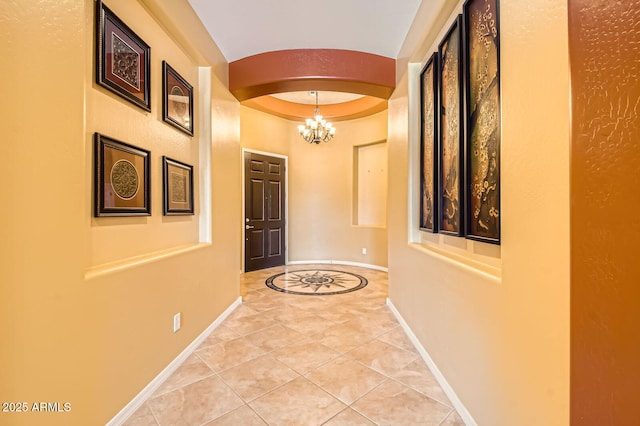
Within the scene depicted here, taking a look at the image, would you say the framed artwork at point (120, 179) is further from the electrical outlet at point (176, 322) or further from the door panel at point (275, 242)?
the door panel at point (275, 242)

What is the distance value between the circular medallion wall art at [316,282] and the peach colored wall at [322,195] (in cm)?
79

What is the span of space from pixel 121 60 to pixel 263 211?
4.11m

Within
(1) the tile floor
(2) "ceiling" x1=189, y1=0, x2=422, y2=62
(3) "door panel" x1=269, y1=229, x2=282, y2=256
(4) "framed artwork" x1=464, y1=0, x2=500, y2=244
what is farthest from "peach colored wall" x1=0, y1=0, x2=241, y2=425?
(3) "door panel" x1=269, y1=229, x2=282, y2=256

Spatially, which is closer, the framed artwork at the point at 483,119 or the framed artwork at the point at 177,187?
the framed artwork at the point at 483,119

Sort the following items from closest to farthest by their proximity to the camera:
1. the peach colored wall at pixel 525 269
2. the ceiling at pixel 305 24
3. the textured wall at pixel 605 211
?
the textured wall at pixel 605 211 < the peach colored wall at pixel 525 269 < the ceiling at pixel 305 24

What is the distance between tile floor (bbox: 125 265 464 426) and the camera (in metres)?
1.64

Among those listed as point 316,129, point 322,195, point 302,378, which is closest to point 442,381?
point 302,378

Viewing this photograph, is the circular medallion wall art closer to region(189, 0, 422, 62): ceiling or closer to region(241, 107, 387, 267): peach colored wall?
region(241, 107, 387, 267): peach colored wall

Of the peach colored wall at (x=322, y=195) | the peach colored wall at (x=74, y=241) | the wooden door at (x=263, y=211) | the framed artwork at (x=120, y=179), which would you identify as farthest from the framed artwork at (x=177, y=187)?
the peach colored wall at (x=322, y=195)

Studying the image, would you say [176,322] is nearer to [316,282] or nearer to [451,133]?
[451,133]

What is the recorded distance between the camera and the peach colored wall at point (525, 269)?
3.05 ft

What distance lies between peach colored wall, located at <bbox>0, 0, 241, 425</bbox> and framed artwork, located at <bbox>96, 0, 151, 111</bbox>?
7 centimetres

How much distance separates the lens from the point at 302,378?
6.64 feet

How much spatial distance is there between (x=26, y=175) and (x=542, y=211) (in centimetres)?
193
